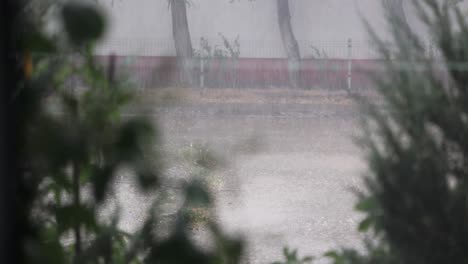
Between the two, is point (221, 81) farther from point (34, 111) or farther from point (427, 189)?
point (34, 111)

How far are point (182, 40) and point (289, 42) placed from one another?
333 millimetres

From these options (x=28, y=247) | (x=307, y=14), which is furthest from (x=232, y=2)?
(x=28, y=247)

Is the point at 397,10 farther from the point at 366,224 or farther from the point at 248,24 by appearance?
the point at 248,24

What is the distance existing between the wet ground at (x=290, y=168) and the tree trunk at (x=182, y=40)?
4.0 inches

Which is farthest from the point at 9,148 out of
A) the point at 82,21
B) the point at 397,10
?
the point at 397,10

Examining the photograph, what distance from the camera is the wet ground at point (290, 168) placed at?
1.88 metres

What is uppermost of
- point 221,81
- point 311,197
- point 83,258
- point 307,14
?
point 307,14

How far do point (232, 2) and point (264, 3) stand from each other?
115 millimetres

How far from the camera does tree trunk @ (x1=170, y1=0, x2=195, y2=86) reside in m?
1.90

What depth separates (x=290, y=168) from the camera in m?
2.08

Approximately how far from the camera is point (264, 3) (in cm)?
201

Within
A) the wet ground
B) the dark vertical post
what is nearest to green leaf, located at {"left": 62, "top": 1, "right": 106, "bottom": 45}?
the dark vertical post

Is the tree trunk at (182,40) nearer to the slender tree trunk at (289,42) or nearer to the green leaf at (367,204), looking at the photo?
the slender tree trunk at (289,42)

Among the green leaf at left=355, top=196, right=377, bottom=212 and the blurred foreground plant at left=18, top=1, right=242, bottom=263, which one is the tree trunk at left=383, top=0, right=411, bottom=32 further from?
the blurred foreground plant at left=18, top=1, right=242, bottom=263
